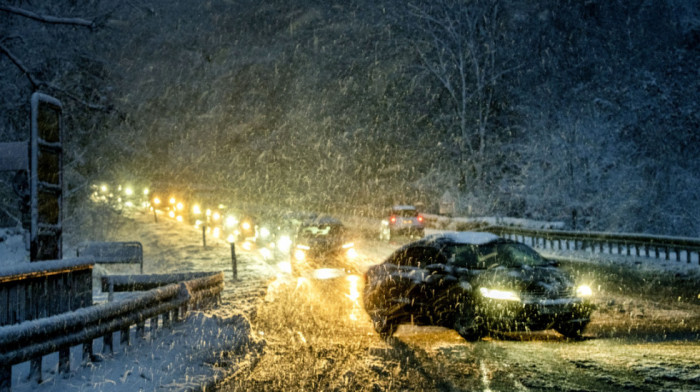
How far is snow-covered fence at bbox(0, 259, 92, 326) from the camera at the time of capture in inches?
264

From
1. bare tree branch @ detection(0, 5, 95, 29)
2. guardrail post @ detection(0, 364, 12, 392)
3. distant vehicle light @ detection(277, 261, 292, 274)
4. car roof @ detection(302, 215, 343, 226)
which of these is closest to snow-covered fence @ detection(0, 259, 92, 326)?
guardrail post @ detection(0, 364, 12, 392)

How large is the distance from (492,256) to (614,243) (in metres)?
13.9

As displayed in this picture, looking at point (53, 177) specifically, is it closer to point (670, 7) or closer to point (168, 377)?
point (168, 377)

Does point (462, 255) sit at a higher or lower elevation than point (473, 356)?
higher

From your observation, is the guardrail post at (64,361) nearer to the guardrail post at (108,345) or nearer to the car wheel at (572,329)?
the guardrail post at (108,345)

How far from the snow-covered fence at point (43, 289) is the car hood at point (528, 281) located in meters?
5.78

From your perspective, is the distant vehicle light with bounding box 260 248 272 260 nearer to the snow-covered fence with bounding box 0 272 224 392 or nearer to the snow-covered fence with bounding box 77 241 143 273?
the snow-covered fence with bounding box 77 241 143 273

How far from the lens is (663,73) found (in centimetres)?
3328

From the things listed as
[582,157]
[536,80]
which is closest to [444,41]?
[536,80]

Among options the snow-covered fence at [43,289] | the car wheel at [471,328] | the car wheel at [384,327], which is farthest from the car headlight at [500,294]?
the snow-covered fence at [43,289]

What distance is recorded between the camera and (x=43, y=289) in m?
7.46

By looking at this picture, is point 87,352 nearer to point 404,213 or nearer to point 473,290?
point 473,290

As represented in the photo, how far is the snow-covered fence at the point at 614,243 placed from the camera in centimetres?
1720

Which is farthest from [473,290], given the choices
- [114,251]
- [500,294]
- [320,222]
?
[320,222]
